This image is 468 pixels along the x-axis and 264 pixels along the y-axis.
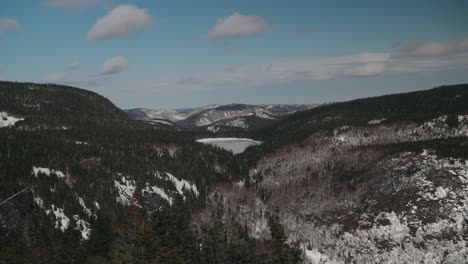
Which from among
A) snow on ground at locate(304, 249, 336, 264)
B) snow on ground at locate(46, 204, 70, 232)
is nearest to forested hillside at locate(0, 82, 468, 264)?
snow on ground at locate(304, 249, 336, 264)

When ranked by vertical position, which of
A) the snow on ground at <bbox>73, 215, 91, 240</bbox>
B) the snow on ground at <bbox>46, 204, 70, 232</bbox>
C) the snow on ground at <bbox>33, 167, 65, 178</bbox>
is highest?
the snow on ground at <bbox>33, 167, 65, 178</bbox>

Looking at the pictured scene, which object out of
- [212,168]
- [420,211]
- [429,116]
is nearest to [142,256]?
[420,211]

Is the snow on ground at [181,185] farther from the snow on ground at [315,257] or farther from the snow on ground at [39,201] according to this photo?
the snow on ground at [39,201]

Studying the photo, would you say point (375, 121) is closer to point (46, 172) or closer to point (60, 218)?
point (46, 172)

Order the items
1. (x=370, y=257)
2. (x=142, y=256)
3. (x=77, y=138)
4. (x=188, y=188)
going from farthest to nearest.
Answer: (x=77, y=138) < (x=188, y=188) < (x=370, y=257) < (x=142, y=256)

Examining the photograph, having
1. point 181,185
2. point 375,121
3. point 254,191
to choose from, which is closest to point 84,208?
point 181,185

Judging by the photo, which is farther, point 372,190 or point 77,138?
point 77,138

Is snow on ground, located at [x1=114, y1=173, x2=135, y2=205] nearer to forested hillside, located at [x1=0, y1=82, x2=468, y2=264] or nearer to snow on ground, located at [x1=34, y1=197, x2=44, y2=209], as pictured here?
forested hillside, located at [x1=0, y1=82, x2=468, y2=264]

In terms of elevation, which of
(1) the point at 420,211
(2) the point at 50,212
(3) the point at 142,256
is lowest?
(1) the point at 420,211

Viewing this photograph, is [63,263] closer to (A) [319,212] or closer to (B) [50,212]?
(B) [50,212]

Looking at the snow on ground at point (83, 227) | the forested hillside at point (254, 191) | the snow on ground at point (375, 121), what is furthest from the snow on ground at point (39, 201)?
the snow on ground at point (375, 121)
